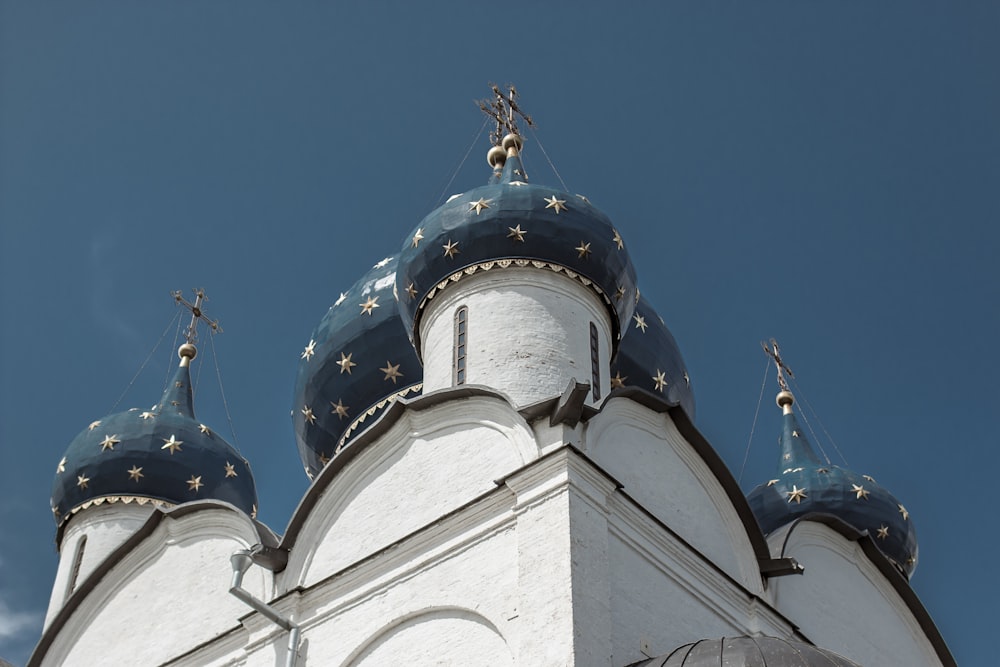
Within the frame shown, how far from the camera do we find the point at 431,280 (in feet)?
35.5

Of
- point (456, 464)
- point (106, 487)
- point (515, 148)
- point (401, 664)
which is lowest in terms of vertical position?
point (401, 664)

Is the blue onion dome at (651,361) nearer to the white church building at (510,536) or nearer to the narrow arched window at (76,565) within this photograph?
the white church building at (510,536)

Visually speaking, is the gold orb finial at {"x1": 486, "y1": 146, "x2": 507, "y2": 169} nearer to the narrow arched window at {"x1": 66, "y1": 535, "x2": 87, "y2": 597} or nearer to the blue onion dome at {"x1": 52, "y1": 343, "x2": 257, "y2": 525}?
the blue onion dome at {"x1": 52, "y1": 343, "x2": 257, "y2": 525}

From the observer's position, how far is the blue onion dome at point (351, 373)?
1302cm

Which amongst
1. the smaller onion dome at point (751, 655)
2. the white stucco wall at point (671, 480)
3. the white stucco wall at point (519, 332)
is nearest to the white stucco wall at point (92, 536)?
the white stucco wall at point (519, 332)

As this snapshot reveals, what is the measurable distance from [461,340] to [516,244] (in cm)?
84

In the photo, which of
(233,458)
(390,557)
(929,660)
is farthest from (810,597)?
(233,458)

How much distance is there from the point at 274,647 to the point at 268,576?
619mm

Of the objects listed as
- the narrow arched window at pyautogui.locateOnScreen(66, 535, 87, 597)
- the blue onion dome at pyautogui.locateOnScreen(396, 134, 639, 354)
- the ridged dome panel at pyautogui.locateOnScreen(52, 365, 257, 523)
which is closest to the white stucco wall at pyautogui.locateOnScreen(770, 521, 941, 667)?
the blue onion dome at pyautogui.locateOnScreen(396, 134, 639, 354)

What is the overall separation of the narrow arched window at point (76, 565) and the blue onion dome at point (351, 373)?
213 cm

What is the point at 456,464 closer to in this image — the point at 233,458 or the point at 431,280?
the point at 431,280

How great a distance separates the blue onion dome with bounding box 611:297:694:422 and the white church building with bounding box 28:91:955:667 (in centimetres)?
144

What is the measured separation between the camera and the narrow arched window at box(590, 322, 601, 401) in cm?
1019

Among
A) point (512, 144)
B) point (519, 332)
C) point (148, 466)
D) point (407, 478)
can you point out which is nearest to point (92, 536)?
point (148, 466)
